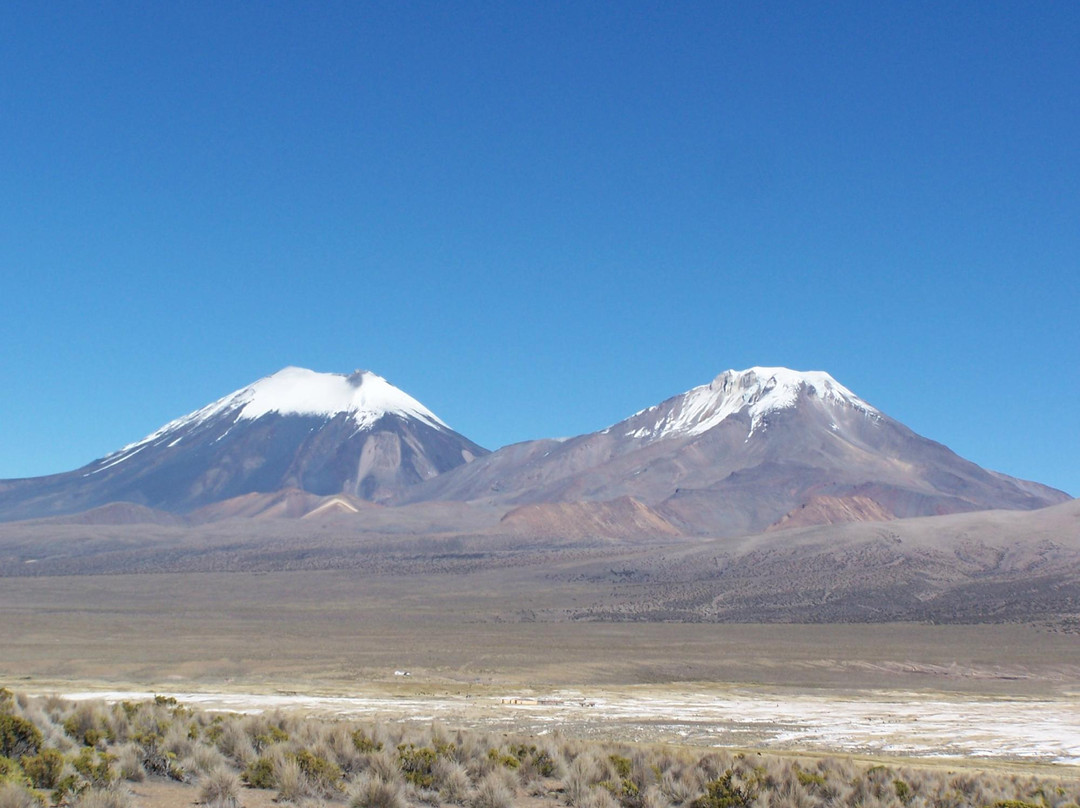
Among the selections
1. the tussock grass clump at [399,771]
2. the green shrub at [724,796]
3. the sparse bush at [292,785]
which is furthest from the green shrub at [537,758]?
the sparse bush at [292,785]

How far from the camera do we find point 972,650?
60.7 meters

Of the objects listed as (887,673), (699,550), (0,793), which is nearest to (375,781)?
(0,793)

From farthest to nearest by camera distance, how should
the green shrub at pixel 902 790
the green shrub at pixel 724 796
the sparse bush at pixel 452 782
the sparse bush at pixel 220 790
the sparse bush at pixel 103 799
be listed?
1. the green shrub at pixel 902 790
2. the green shrub at pixel 724 796
3. the sparse bush at pixel 452 782
4. the sparse bush at pixel 220 790
5. the sparse bush at pixel 103 799

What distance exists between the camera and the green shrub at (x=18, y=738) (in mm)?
13203

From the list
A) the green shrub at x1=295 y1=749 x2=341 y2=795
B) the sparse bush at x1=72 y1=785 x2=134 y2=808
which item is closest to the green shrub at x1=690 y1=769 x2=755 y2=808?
the green shrub at x1=295 y1=749 x2=341 y2=795

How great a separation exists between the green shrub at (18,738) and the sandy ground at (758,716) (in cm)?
1497

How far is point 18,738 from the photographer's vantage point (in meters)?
13.4

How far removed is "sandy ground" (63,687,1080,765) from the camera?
27297 mm

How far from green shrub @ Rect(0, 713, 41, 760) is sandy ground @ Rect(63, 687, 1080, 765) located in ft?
49.1

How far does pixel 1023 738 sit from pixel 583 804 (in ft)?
66.4

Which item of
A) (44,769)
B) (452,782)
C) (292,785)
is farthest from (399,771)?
(44,769)

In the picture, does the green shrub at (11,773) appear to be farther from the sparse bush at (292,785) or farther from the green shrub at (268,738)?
the green shrub at (268,738)

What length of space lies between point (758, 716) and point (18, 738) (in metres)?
24.8

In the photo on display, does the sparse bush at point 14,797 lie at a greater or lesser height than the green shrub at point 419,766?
greater
